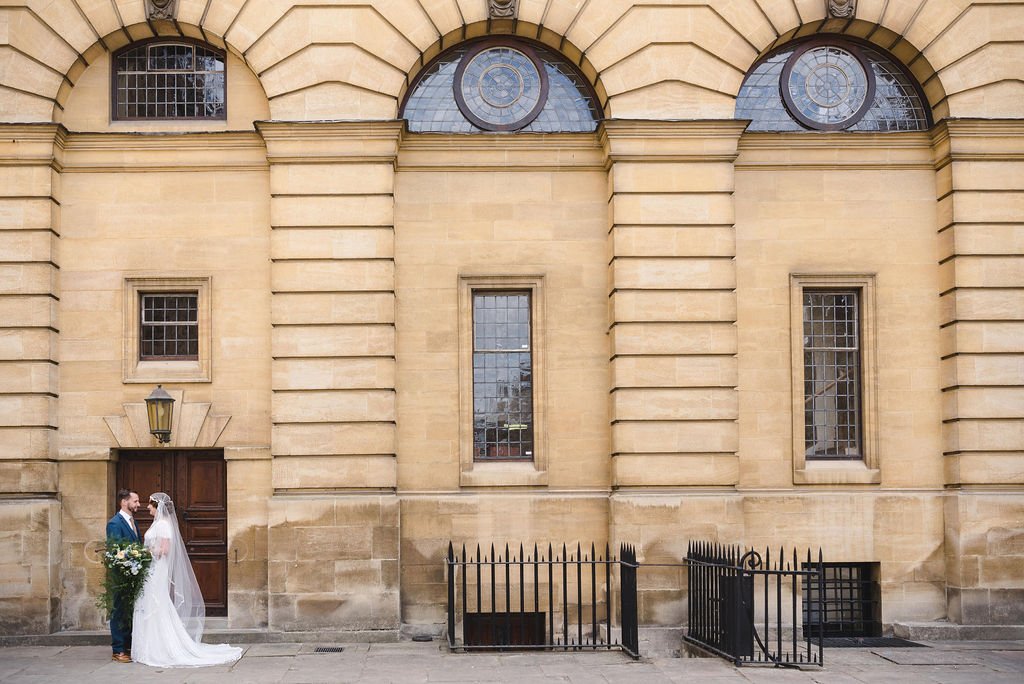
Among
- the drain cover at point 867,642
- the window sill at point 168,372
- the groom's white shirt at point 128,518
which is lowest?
the drain cover at point 867,642

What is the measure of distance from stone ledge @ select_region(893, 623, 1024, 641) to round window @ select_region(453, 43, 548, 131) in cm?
932

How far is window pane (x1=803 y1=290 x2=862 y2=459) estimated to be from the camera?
16625 millimetres

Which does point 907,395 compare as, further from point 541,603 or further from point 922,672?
point 541,603

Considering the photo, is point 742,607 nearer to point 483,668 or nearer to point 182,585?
point 483,668

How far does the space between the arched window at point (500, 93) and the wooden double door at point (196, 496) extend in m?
5.94

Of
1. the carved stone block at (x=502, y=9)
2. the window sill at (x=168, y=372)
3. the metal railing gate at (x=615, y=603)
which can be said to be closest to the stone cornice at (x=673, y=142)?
the carved stone block at (x=502, y=9)

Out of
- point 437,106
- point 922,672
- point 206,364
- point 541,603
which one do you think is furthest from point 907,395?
point 206,364

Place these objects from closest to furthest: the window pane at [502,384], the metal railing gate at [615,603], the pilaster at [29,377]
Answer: the metal railing gate at [615,603] < the pilaster at [29,377] < the window pane at [502,384]

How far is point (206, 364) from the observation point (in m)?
15.9

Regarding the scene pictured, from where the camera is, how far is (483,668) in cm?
1328

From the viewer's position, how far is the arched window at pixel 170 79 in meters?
16.4

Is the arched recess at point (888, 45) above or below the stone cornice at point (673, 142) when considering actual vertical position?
above

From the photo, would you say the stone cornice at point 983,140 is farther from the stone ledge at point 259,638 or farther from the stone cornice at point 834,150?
the stone ledge at point 259,638

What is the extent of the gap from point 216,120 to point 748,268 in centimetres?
820
